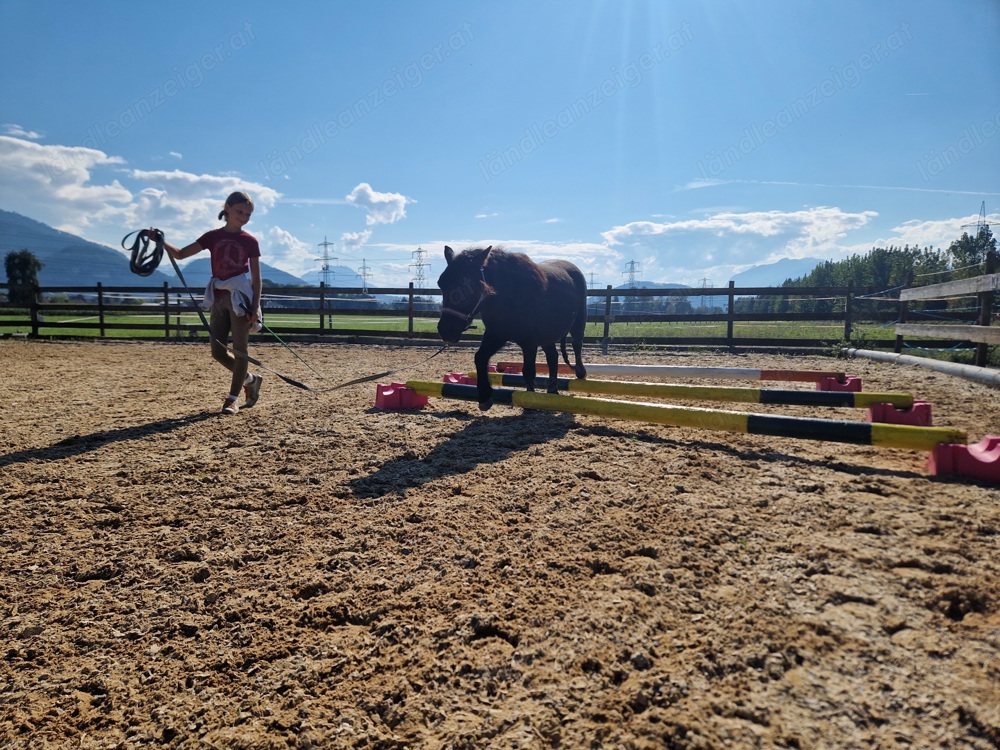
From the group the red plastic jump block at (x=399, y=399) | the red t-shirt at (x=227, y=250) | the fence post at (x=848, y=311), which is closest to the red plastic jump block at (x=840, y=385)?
the red plastic jump block at (x=399, y=399)

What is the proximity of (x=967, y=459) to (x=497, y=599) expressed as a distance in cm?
292

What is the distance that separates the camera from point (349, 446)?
3959mm

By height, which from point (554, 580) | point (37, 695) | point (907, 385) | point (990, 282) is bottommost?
point (37, 695)

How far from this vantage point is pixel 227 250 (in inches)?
187

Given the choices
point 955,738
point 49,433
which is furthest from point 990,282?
point 49,433

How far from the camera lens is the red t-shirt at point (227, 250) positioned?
4.75 meters

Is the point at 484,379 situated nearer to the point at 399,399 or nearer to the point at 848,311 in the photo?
the point at 399,399

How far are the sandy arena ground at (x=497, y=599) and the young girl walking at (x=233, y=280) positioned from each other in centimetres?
148

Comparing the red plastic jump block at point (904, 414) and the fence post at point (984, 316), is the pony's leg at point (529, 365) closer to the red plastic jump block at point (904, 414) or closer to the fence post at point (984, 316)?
the red plastic jump block at point (904, 414)

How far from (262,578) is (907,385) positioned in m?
7.73

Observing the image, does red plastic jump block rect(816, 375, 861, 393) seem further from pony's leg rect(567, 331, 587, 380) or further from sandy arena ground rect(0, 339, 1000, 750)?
pony's leg rect(567, 331, 587, 380)

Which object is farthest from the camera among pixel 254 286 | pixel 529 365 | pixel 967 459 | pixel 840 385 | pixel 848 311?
pixel 848 311

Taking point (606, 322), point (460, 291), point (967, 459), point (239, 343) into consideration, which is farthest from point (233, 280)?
point (606, 322)

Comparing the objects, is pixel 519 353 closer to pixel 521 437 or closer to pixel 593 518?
pixel 521 437
